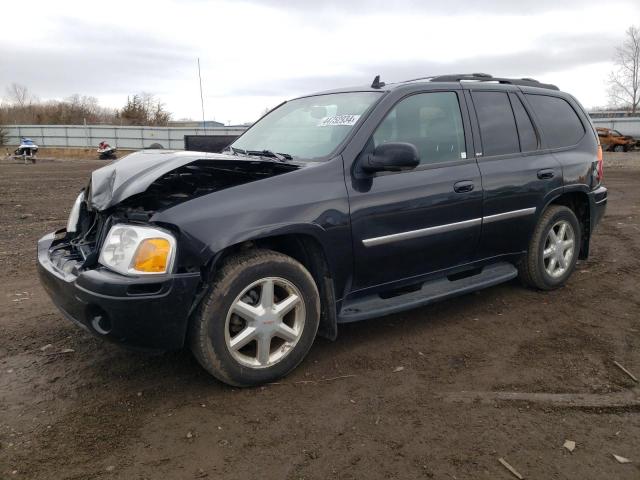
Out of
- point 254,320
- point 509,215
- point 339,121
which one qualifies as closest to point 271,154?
point 339,121

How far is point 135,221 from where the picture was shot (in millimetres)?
2838

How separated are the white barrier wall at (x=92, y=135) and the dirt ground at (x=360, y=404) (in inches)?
1183

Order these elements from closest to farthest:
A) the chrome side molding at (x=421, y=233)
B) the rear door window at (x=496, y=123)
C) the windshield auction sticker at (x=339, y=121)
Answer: the chrome side molding at (x=421, y=233), the windshield auction sticker at (x=339, y=121), the rear door window at (x=496, y=123)

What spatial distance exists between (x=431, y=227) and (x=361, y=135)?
0.82m

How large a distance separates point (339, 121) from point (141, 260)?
1.73 metres

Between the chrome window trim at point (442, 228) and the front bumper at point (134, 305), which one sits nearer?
the front bumper at point (134, 305)

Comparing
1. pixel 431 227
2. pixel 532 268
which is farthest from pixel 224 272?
pixel 532 268

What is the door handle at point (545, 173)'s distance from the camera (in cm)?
445

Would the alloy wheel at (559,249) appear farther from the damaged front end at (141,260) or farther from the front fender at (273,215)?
the damaged front end at (141,260)

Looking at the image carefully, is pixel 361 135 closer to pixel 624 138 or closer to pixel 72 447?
pixel 72 447

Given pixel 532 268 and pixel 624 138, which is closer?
pixel 532 268

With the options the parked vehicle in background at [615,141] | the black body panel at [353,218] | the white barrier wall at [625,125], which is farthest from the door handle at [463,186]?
the white barrier wall at [625,125]

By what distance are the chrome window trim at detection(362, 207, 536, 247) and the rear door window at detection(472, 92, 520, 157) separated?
19.6 inches

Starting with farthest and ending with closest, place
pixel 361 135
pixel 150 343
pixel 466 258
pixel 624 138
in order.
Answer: pixel 624 138 → pixel 466 258 → pixel 361 135 → pixel 150 343
